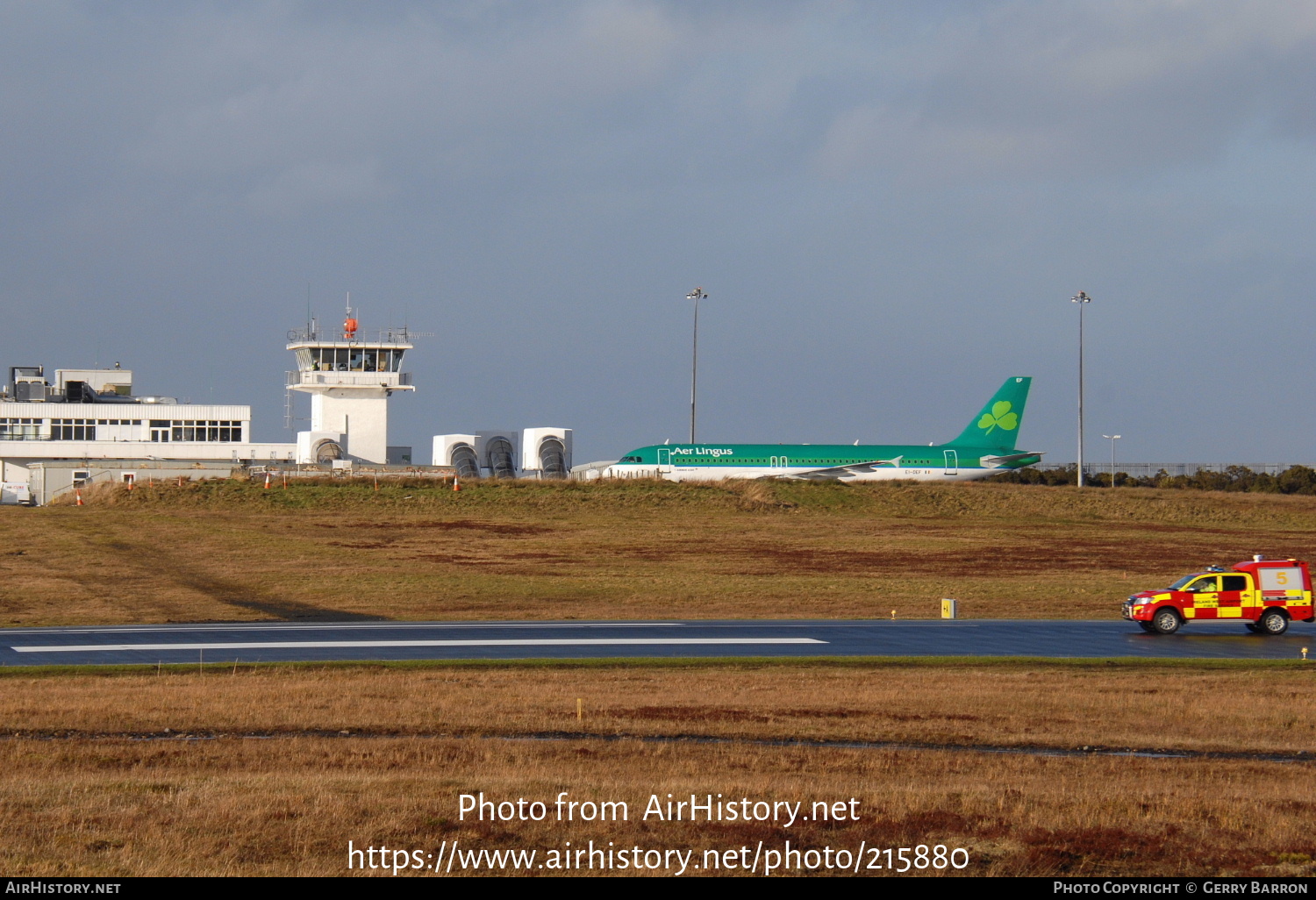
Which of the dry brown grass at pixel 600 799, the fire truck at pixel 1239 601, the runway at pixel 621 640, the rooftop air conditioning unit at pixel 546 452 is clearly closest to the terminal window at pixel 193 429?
the rooftop air conditioning unit at pixel 546 452

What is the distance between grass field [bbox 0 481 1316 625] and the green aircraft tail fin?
18.0 feet

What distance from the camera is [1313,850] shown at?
12352mm

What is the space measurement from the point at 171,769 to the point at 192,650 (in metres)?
16.2

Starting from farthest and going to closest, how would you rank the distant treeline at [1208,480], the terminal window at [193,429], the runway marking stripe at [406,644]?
the distant treeline at [1208,480] → the terminal window at [193,429] → the runway marking stripe at [406,644]

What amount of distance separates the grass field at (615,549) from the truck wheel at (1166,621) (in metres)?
5.10

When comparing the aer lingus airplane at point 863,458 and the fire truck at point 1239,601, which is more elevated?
the aer lingus airplane at point 863,458

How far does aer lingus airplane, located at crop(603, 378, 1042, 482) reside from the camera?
90.8 m

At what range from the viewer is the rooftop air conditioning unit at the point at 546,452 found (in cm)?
9775

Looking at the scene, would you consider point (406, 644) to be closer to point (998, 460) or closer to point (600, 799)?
point (600, 799)

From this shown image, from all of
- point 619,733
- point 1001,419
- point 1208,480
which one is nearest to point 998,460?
point 1001,419

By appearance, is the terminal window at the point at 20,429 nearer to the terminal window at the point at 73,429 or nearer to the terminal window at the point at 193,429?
the terminal window at the point at 73,429

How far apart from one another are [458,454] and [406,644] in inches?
2453

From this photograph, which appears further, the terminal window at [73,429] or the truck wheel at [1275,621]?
the terminal window at [73,429]

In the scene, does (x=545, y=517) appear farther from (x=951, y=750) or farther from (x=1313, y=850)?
(x=1313, y=850)
